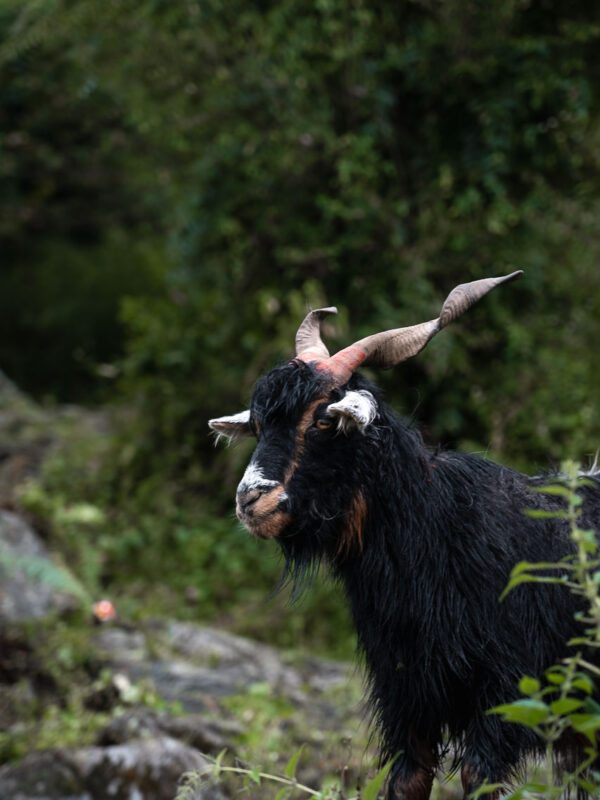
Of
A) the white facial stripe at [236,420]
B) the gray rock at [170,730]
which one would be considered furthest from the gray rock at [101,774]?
the white facial stripe at [236,420]

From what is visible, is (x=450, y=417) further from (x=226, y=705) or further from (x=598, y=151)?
(x=226, y=705)

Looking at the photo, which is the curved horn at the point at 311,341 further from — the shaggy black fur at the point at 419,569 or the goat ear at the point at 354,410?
the goat ear at the point at 354,410

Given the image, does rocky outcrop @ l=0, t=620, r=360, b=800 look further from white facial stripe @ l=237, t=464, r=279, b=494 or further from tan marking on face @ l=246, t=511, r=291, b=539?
white facial stripe @ l=237, t=464, r=279, b=494

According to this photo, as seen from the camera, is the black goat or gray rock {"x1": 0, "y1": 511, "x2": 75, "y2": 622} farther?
gray rock {"x1": 0, "y1": 511, "x2": 75, "y2": 622}

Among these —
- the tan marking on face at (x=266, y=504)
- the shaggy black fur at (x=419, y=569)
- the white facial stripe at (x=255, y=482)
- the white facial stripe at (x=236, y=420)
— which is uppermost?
the white facial stripe at (x=236, y=420)

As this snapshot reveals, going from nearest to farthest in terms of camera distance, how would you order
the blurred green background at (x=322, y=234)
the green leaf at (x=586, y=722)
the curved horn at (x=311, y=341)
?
1. the green leaf at (x=586, y=722)
2. the curved horn at (x=311, y=341)
3. the blurred green background at (x=322, y=234)

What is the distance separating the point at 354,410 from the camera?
3492 mm

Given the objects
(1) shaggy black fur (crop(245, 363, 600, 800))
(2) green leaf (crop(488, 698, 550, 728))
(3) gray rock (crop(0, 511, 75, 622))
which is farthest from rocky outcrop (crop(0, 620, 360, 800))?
(2) green leaf (crop(488, 698, 550, 728))

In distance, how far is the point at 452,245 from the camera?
342 inches

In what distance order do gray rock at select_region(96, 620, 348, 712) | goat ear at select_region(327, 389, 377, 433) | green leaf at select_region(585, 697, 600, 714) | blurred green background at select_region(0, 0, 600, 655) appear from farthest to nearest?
blurred green background at select_region(0, 0, 600, 655)
gray rock at select_region(96, 620, 348, 712)
goat ear at select_region(327, 389, 377, 433)
green leaf at select_region(585, 697, 600, 714)

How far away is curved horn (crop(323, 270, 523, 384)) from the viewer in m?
3.75

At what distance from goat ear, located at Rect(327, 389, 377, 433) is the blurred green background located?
4.68 m

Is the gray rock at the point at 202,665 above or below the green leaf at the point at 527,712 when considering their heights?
below

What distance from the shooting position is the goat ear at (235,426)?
402 centimetres
